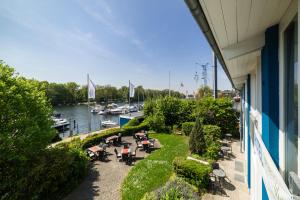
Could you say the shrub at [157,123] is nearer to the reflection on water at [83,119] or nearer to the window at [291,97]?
the reflection on water at [83,119]

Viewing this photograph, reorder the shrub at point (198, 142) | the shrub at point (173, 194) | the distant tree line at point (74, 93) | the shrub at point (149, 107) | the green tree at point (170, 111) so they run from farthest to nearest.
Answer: the distant tree line at point (74, 93) → the shrub at point (149, 107) → the green tree at point (170, 111) → the shrub at point (198, 142) → the shrub at point (173, 194)

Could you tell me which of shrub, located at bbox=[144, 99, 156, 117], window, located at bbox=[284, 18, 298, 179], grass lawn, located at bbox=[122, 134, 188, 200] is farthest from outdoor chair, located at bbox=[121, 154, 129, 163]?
shrub, located at bbox=[144, 99, 156, 117]

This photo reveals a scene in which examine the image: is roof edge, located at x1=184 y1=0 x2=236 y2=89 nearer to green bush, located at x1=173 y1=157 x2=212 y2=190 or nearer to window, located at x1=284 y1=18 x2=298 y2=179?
window, located at x1=284 y1=18 x2=298 y2=179

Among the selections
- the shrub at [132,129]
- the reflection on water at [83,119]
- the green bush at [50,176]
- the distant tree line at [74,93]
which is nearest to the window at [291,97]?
the green bush at [50,176]

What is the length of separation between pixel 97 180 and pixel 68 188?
146cm

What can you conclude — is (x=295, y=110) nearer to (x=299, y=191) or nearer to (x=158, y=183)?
(x=299, y=191)

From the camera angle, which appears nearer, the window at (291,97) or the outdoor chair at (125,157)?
the window at (291,97)

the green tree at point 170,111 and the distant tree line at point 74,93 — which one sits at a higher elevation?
the distant tree line at point 74,93

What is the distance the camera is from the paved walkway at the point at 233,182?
777cm

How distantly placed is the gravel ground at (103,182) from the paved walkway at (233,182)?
4.36 metres

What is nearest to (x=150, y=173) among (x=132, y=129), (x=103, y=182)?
(x=103, y=182)

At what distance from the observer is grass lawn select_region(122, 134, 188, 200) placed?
8.20 m

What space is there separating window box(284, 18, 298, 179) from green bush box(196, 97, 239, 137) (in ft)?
55.4

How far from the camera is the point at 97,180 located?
9.41m
